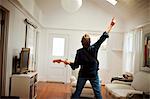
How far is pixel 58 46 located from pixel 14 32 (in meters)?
4.26

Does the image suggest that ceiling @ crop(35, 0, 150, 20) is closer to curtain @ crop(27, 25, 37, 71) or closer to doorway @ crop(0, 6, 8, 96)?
curtain @ crop(27, 25, 37, 71)

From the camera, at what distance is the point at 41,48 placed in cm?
874

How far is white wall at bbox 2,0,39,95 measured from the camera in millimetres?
4184

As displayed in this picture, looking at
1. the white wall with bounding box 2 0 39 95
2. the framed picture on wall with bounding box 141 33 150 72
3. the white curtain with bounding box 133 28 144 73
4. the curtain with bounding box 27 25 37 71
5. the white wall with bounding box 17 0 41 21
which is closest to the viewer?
the white wall with bounding box 2 0 39 95

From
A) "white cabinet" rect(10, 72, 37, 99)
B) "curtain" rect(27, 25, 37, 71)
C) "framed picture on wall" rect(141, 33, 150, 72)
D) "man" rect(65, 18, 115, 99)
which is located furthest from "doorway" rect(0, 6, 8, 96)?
"framed picture on wall" rect(141, 33, 150, 72)

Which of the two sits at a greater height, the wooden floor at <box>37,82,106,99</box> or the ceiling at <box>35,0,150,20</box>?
the ceiling at <box>35,0,150,20</box>

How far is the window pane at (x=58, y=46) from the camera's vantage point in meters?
8.80

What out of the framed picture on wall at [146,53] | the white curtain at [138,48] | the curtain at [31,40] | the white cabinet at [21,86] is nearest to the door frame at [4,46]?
Result: the white cabinet at [21,86]

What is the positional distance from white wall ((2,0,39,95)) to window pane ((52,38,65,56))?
3.31 m

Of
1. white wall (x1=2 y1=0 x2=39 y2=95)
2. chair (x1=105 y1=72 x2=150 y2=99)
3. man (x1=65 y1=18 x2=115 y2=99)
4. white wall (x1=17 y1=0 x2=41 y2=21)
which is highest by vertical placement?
white wall (x1=17 y1=0 x2=41 y2=21)

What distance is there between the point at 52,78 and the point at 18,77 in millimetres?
4503

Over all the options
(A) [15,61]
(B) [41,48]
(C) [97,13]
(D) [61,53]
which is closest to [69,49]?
(D) [61,53]

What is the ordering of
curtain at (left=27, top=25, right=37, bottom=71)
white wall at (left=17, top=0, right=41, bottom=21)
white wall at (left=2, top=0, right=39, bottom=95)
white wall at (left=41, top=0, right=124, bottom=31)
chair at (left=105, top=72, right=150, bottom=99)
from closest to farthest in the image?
chair at (left=105, top=72, right=150, bottom=99)
white wall at (left=2, top=0, right=39, bottom=95)
white wall at (left=17, top=0, right=41, bottom=21)
curtain at (left=27, top=25, right=37, bottom=71)
white wall at (left=41, top=0, right=124, bottom=31)

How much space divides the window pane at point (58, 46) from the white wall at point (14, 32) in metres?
3.31
